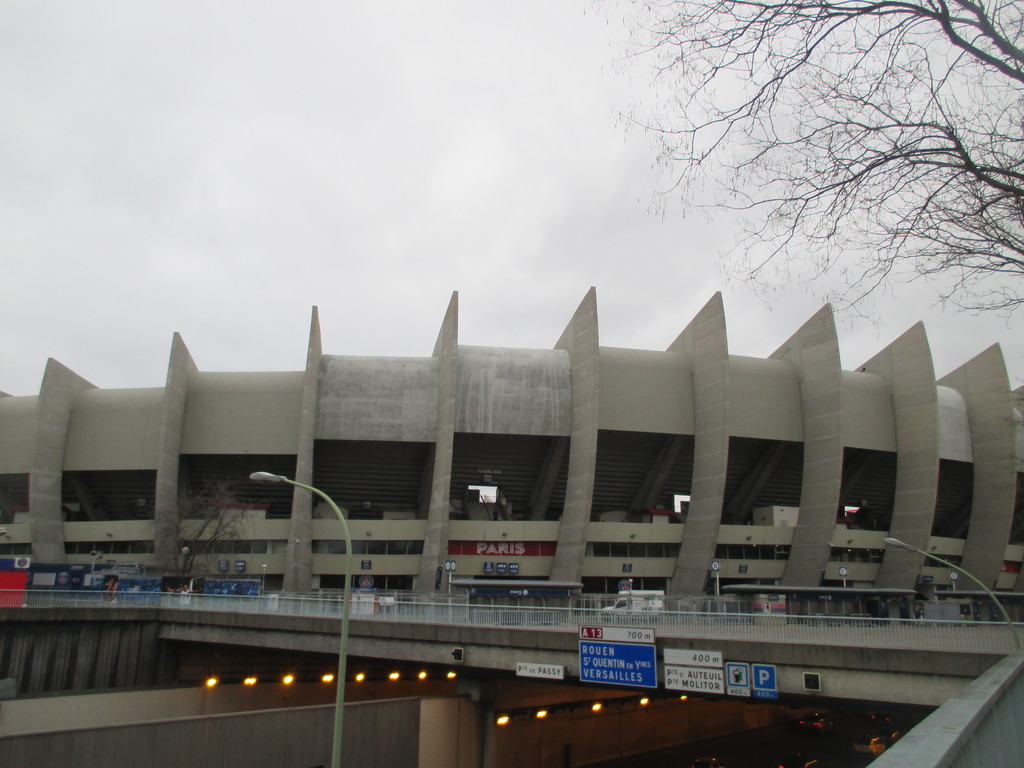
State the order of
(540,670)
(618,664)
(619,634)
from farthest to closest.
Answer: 1. (540,670)
2. (619,634)
3. (618,664)

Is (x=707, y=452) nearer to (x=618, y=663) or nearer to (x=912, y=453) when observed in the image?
(x=912, y=453)

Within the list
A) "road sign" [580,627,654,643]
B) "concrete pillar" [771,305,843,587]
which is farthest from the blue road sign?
"concrete pillar" [771,305,843,587]

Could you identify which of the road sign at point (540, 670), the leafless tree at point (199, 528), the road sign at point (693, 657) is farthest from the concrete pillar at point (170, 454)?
the road sign at point (693, 657)

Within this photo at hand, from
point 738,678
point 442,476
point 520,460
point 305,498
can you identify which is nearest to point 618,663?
point 738,678

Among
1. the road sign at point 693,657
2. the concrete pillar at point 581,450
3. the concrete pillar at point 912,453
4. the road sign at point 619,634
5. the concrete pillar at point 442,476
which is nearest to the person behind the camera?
the road sign at point 693,657

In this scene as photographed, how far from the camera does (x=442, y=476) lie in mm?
44125

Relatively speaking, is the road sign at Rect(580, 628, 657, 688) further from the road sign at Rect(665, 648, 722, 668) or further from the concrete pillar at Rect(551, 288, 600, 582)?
the concrete pillar at Rect(551, 288, 600, 582)

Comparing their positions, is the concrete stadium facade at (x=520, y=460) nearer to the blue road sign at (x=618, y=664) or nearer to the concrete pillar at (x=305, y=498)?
the concrete pillar at (x=305, y=498)

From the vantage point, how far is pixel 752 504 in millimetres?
53938

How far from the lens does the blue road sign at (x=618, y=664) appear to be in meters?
18.9

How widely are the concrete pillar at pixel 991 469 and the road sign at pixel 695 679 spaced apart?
43.6 meters

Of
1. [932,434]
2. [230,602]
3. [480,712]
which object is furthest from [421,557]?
[932,434]

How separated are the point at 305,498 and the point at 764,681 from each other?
3284 centimetres

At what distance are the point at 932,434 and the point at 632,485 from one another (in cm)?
1984
